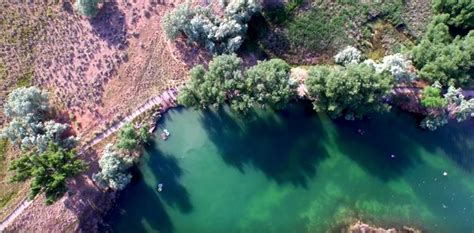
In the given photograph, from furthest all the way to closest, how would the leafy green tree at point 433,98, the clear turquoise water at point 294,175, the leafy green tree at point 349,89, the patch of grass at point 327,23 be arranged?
the clear turquoise water at point 294,175
the patch of grass at point 327,23
the leafy green tree at point 433,98
the leafy green tree at point 349,89

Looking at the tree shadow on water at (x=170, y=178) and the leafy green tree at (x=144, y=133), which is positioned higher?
the leafy green tree at (x=144, y=133)

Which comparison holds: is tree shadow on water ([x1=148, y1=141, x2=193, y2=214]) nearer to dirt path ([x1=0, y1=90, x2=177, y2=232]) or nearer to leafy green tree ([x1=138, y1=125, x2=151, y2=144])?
leafy green tree ([x1=138, y1=125, x2=151, y2=144])

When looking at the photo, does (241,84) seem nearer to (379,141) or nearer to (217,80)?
(217,80)

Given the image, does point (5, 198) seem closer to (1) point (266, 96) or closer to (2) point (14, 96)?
(2) point (14, 96)

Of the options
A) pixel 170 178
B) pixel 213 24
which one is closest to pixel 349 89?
pixel 213 24

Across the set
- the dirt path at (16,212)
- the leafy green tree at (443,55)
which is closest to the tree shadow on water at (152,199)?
the dirt path at (16,212)

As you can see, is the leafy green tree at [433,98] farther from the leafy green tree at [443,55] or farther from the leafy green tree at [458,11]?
the leafy green tree at [458,11]

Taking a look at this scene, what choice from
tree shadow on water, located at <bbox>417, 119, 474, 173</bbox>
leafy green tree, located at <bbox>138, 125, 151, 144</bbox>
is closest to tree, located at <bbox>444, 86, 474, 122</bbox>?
tree shadow on water, located at <bbox>417, 119, 474, 173</bbox>
